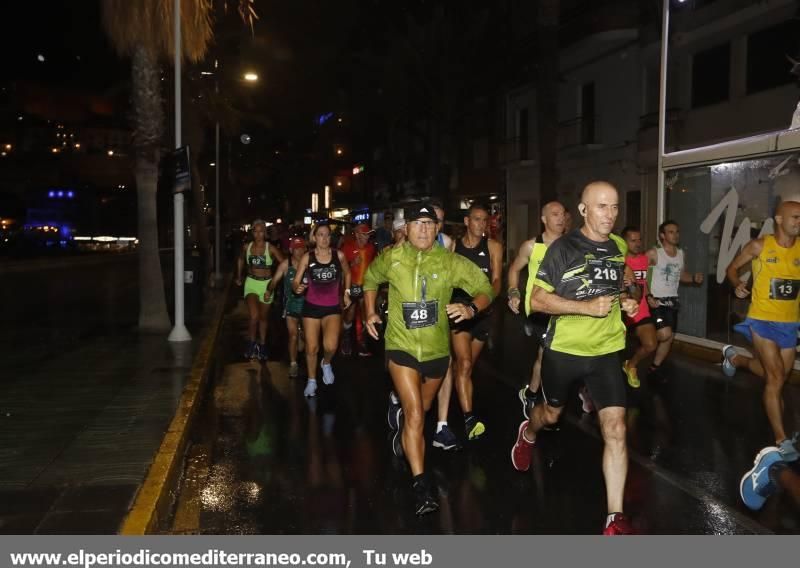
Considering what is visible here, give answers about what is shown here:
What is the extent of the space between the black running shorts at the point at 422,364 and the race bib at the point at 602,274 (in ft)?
4.11

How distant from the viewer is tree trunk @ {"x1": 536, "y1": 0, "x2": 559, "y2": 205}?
22.5 metres

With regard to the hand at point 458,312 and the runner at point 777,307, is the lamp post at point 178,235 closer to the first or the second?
the hand at point 458,312

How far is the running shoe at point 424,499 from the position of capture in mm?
4990

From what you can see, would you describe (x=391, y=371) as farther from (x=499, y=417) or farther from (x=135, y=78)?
(x=135, y=78)

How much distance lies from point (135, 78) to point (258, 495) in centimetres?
1027

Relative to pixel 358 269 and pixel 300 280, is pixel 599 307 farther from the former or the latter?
pixel 358 269

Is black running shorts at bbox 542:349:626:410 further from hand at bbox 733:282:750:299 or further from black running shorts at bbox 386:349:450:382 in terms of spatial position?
hand at bbox 733:282:750:299

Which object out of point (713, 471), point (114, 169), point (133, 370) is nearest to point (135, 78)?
point (133, 370)

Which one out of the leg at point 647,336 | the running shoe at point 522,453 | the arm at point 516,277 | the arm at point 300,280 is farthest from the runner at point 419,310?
Result: the leg at point 647,336

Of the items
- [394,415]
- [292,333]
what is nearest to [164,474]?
[394,415]

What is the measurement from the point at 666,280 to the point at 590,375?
5.23 m

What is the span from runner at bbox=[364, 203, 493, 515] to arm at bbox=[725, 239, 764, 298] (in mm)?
2294

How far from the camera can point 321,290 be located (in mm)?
8680

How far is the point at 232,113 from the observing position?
22625mm
